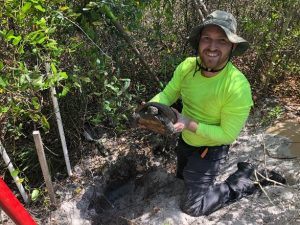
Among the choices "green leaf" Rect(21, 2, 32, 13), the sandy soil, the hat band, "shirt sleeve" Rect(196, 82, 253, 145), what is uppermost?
"green leaf" Rect(21, 2, 32, 13)

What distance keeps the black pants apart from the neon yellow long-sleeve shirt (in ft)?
0.37

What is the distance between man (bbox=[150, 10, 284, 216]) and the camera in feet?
8.92

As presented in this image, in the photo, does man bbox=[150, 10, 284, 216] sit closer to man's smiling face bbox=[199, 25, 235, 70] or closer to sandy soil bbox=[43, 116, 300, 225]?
man's smiling face bbox=[199, 25, 235, 70]

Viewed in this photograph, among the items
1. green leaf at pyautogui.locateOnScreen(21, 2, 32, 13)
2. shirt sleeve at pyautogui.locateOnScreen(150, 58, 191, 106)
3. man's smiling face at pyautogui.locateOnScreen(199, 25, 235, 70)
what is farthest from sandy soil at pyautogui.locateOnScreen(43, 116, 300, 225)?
green leaf at pyautogui.locateOnScreen(21, 2, 32, 13)

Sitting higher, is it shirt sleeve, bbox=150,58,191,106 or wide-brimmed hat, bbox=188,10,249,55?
wide-brimmed hat, bbox=188,10,249,55

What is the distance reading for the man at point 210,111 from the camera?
2.72m

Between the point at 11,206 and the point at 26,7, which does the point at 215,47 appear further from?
the point at 11,206

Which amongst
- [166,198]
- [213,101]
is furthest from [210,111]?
[166,198]

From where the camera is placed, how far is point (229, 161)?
351 cm

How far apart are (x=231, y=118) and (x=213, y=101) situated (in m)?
0.19

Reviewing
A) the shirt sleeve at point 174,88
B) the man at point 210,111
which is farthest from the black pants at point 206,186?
the shirt sleeve at point 174,88

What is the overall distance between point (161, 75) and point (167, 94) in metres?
0.59

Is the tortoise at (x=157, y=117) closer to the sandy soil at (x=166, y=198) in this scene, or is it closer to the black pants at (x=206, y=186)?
the black pants at (x=206, y=186)

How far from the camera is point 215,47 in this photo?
2.71 m
